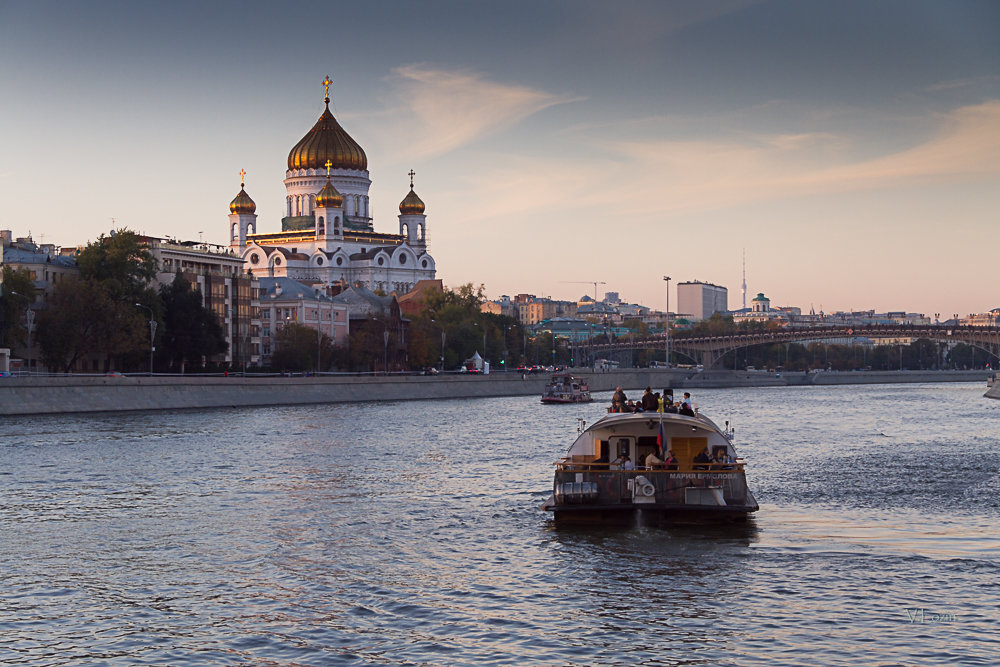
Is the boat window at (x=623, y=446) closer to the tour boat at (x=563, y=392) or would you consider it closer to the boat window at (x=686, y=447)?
the boat window at (x=686, y=447)

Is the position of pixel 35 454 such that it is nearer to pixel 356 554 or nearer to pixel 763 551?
pixel 356 554

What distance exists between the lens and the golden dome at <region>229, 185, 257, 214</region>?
160375 mm

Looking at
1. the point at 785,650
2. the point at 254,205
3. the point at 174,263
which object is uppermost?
the point at 254,205

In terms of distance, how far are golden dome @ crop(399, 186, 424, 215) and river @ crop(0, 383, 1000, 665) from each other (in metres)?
128

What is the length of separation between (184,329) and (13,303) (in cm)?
1329

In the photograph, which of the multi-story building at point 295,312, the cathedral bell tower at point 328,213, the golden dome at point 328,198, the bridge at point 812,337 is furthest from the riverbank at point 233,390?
the golden dome at point 328,198

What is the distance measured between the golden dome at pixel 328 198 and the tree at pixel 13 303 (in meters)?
81.7

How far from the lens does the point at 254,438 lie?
47.2m

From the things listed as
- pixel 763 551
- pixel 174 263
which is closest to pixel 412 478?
pixel 763 551

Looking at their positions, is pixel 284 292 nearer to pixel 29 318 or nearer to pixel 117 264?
pixel 117 264

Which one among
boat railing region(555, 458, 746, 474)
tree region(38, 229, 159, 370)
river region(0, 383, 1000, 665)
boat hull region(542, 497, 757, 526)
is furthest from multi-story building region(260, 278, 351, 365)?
boat hull region(542, 497, 757, 526)

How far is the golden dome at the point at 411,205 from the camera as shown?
16638 cm

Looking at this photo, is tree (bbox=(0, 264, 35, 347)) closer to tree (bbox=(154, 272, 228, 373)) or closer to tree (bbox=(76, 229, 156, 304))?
tree (bbox=(76, 229, 156, 304))

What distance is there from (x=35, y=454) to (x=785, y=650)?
28725mm
